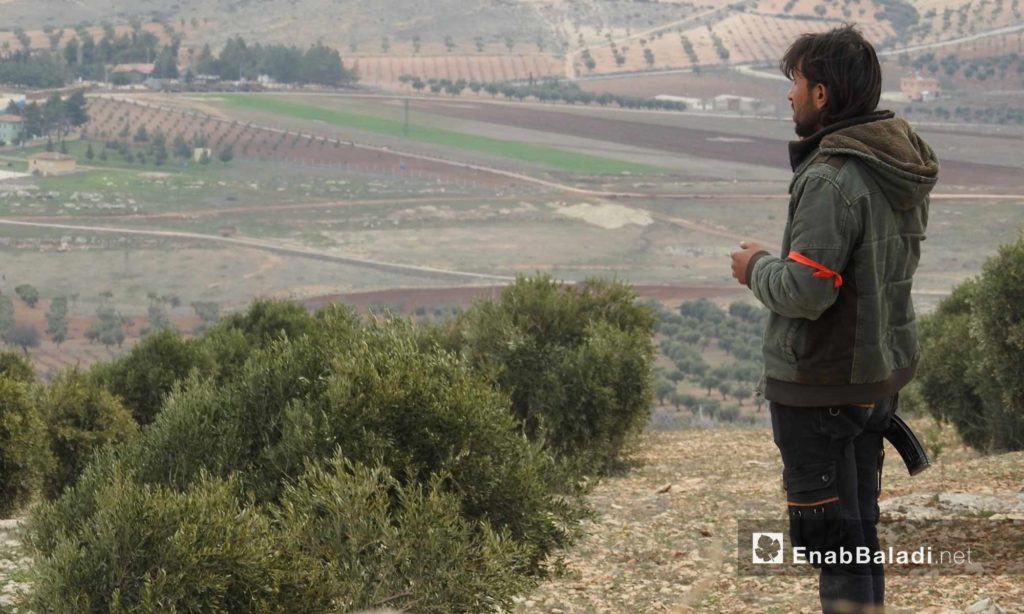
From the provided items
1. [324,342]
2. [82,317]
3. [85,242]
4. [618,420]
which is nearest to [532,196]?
[85,242]

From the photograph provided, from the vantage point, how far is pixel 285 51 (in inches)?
6511

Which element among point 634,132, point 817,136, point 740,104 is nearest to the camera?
point 817,136

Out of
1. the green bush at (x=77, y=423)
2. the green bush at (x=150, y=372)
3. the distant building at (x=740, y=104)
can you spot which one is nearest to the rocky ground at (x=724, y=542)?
the green bush at (x=77, y=423)

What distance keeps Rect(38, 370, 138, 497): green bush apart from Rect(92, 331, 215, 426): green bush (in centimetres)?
178

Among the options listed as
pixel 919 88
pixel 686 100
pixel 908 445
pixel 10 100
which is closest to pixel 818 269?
pixel 908 445

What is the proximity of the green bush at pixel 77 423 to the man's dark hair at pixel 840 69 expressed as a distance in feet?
43.6

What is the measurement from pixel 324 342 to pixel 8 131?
143m

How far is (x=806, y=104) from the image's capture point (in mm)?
4066

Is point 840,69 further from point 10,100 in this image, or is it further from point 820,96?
point 10,100

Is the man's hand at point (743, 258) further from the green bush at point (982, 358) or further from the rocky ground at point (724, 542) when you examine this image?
the green bush at point (982, 358)

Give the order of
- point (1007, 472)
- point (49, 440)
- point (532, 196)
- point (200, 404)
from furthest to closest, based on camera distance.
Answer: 1. point (532, 196)
2. point (49, 440)
3. point (1007, 472)
4. point (200, 404)

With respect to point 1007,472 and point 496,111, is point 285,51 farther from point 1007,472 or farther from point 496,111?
point 1007,472

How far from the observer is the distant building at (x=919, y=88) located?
148m

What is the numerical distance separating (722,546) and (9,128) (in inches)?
5765
